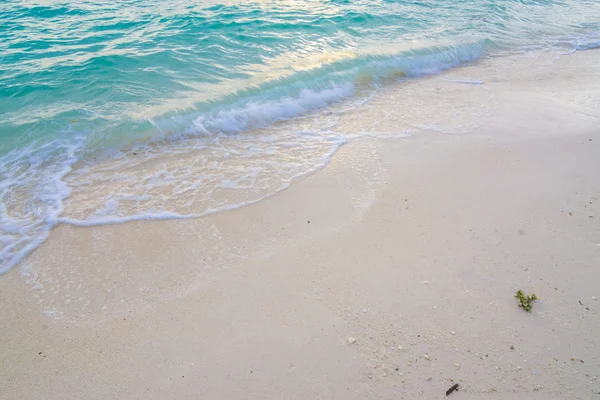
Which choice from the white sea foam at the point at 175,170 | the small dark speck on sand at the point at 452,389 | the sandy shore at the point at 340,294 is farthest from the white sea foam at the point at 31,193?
the small dark speck on sand at the point at 452,389

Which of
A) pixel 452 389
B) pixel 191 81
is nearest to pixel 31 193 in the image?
pixel 191 81

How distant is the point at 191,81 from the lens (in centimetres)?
694

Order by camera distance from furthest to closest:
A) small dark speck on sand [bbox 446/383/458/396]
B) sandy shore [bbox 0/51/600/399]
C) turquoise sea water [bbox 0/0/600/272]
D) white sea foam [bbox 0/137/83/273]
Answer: turquoise sea water [bbox 0/0/600/272] < white sea foam [bbox 0/137/83/273] < sandy shore [bbox 0/51/600/399] < small dark speck on sand [bbox 446/383/458/396]

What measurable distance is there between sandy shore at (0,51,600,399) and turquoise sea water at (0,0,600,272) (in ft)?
1.89

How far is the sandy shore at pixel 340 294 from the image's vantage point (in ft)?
8.14

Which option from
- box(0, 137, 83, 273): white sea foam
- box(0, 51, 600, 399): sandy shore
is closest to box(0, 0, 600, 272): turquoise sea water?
box(0, 137, 83, 273): white sea foam

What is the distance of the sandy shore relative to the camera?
2.48m

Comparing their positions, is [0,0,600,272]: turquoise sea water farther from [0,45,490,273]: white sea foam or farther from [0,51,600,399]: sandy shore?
[0,51,600,399]: sandy shore

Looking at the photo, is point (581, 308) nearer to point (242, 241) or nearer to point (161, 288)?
point (242, 241)

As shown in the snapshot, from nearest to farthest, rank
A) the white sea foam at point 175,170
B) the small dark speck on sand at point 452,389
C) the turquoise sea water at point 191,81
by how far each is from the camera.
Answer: the small dark speck on sand at point 452,389 < the white sea foam at point 175,170 < the turquoise sea water at point 191,81

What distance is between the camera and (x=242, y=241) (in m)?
3.59

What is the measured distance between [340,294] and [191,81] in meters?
5.35

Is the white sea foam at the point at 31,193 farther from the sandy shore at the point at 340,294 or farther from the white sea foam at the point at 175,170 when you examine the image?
the sandy shore at the point at 340,294

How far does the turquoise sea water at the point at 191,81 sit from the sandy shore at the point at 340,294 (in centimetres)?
58
